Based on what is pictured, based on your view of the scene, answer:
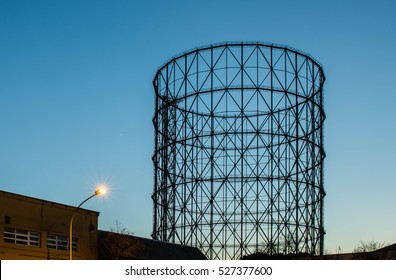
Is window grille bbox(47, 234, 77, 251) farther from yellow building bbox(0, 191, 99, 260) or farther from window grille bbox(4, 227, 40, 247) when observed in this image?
window grille bbox(4, 227, 40, 247)

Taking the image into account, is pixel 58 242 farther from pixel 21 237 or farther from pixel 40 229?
pixel 21 237


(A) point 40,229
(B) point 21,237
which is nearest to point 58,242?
(A) point 40,229

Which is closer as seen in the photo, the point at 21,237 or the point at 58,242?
the point at 21,237

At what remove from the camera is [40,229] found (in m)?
26.4

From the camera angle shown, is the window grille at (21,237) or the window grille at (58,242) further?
the window grille at (58,242)

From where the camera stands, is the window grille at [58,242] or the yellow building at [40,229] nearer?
the yellow building at [40,229]

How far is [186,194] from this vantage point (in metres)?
44.4

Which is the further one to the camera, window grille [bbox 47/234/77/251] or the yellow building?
window grille [bbox 47/234/77/251]

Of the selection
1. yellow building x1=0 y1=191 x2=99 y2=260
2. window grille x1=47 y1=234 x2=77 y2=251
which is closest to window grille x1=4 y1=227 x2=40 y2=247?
yellow building x1=0 y1=191 x2=99 y2=260

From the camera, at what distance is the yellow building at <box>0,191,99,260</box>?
80.7ft

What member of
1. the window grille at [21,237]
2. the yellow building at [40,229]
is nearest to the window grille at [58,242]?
the yellow building at [40,229]

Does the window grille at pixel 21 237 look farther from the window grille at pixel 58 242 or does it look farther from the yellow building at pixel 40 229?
the window grille at pixel 58 242

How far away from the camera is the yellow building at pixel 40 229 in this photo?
80.7ft

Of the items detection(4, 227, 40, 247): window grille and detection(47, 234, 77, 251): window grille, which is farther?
detection(47, 234, 77, 251): window grille
